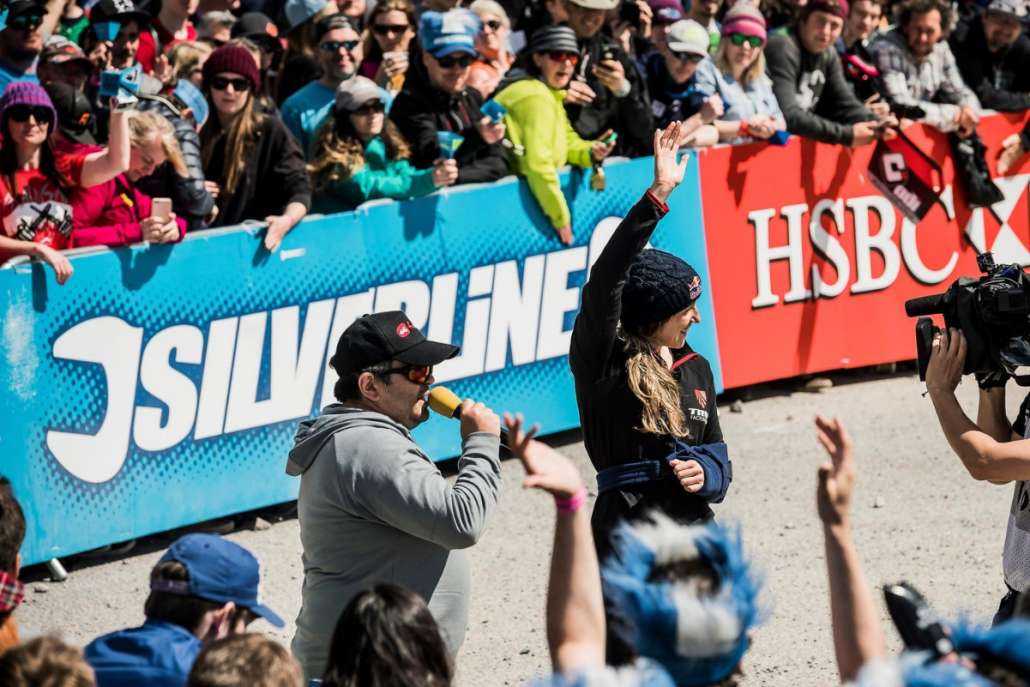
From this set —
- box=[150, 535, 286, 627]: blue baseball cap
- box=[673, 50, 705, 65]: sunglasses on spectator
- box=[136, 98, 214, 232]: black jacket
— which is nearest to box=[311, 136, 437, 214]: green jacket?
→ box=[136, 98, 214, 232]: black jacket

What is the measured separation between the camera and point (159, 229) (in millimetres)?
7699

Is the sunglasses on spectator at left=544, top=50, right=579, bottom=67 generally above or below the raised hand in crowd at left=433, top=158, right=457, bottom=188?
above

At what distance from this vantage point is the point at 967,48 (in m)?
12.2

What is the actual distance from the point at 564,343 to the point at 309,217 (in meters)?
1.94

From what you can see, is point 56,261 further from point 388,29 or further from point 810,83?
point 810,83

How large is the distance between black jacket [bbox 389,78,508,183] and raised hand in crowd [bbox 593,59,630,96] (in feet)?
2.93

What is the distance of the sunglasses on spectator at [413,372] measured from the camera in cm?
478

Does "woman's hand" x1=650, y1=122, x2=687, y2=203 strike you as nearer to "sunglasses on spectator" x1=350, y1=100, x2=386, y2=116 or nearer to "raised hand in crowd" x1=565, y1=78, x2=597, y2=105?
"sunglasses on spectator" x1=350, y1=100, x2=386, y2=116

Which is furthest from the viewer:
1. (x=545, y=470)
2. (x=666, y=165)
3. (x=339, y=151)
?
(x=339, y=151)

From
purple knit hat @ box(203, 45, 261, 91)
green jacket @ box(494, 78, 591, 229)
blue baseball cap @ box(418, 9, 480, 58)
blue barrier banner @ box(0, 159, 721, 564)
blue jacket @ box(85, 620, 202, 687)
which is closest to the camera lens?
blue jacket @ box(85, 620, 202, 687)

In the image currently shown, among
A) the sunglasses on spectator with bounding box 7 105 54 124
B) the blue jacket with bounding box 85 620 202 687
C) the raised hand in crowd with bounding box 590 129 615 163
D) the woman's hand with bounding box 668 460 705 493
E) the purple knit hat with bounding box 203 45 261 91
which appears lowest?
the blue jacket with bounding box 85 620 202 687

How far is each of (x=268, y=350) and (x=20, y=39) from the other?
237 cm


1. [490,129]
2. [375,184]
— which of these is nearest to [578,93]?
[490,129]

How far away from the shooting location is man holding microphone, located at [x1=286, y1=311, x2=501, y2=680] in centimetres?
444
